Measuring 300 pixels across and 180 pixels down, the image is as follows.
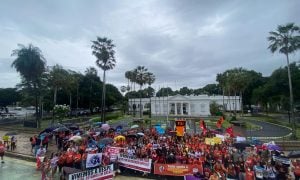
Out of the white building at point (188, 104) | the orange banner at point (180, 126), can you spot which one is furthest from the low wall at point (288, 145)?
the white building at point (188, 104)

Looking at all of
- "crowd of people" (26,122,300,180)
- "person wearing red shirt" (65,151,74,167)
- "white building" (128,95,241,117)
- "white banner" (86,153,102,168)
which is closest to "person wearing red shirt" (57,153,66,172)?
"crowd of people" (26,122,300,180)

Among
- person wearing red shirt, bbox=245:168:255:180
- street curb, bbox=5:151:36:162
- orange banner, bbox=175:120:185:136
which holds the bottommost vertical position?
street curb, bbox=5:151:36:162

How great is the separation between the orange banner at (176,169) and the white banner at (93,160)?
10.3 feet

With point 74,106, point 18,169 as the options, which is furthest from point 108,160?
point 74,106

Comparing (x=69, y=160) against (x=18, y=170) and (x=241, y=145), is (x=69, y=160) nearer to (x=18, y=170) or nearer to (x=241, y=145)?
(x=18, y=170)

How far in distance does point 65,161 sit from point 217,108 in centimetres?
5310

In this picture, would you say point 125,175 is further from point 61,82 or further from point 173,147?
point 61,82

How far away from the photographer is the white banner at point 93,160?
45.0ft

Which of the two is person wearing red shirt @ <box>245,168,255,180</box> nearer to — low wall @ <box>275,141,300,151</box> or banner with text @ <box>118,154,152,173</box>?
banner with text @ <box>118,154,152,173</box>

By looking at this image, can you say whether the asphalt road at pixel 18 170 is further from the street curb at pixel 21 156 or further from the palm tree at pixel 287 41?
the palm tree at pixel 287 41

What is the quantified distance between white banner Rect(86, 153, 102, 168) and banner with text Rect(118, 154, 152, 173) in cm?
146

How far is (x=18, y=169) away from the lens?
16.7 meters

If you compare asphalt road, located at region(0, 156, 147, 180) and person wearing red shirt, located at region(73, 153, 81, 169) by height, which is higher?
person wearing red shirt, located at region(73, 153, 81, 169)

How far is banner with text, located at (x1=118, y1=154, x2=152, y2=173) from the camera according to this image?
14.2m
